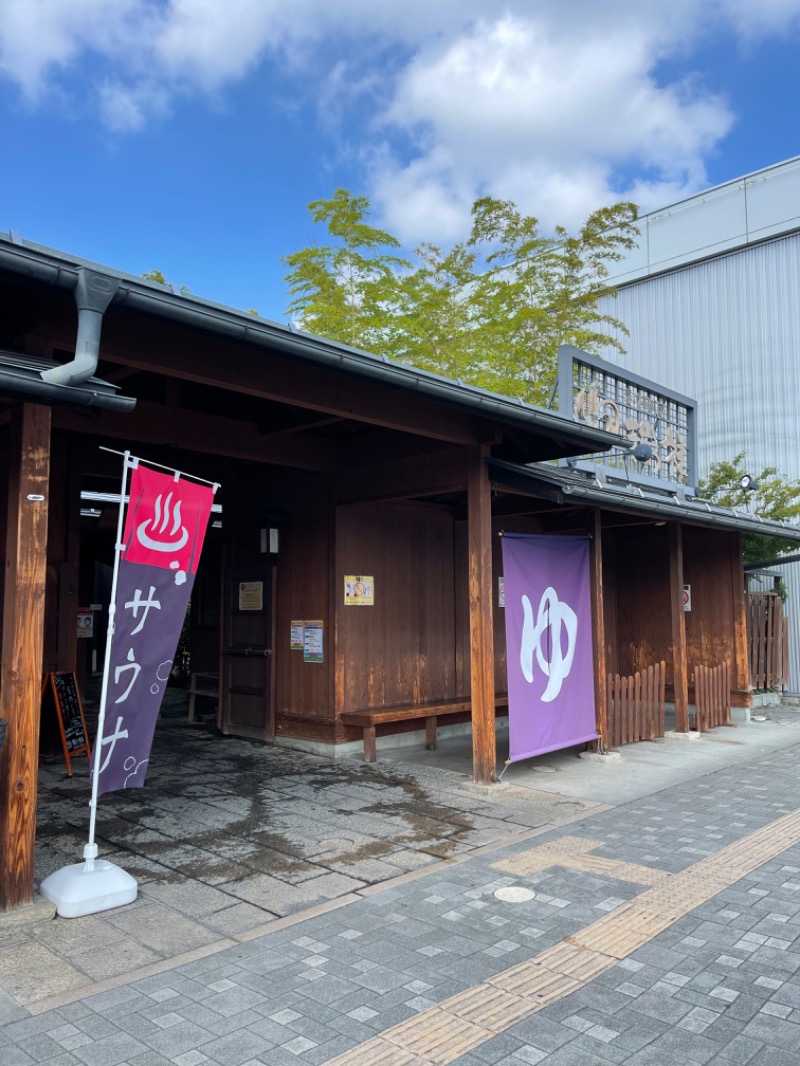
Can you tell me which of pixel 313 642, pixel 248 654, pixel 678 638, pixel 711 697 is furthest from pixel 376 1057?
pixel 711 697

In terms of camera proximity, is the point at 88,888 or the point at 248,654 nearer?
the point at 88,888

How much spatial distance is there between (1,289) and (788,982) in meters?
5.13

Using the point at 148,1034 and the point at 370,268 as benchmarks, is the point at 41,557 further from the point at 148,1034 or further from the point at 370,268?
the point at 370,268

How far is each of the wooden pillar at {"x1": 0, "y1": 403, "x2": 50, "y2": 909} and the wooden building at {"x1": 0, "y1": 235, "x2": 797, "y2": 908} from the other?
0.01m

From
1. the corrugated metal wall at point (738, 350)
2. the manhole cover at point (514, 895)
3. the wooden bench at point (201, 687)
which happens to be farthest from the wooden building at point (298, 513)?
the corrugated metal wall at point (738, 350)

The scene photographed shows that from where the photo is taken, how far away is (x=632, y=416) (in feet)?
37.5

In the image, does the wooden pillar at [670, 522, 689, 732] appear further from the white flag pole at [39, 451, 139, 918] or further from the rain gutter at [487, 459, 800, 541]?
the white flag pole at [39, 451, 139, 918]

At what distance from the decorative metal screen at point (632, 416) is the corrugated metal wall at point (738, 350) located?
4483 millimetres

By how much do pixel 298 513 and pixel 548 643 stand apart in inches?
120

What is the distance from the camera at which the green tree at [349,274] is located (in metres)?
17.2

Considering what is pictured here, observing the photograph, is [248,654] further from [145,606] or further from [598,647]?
[145,606]

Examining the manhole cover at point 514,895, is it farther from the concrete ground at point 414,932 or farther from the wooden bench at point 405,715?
the wooden bench at point 405,715

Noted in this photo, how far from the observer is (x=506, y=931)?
385cm

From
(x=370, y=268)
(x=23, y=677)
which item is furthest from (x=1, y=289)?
(x=370, y=268)
